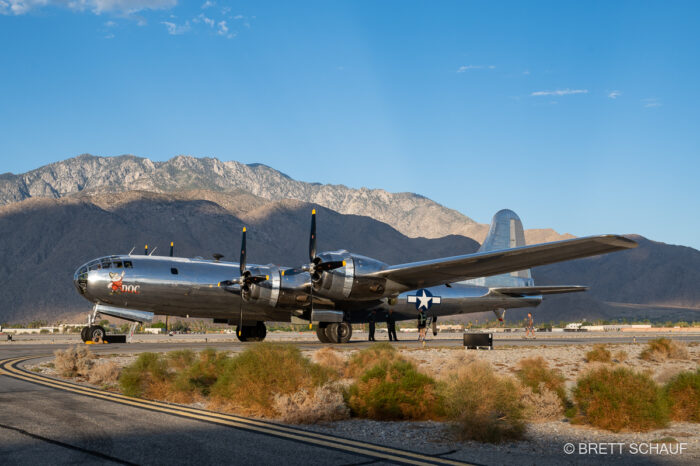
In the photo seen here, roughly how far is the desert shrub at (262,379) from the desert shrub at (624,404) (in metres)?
5.80

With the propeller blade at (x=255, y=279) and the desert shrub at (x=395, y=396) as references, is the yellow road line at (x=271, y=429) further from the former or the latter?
the propeller blade at (x=255, y=279)

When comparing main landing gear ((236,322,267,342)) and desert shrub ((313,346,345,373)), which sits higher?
main landing gear ((236,322,267,342))

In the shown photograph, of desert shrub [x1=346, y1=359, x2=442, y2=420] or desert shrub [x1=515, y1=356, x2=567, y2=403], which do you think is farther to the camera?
desert shrub [x1=515, y1=356, x2=567, y2=403]

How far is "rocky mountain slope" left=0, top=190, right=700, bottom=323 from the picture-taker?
118625 mm

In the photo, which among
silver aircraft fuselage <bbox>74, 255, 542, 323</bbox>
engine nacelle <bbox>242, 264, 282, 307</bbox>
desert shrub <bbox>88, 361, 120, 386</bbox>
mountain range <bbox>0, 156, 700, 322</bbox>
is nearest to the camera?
desert shrub <bbox>88, 361, 120, 386</bbox>

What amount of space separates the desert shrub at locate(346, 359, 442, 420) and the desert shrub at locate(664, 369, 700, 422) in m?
5.15

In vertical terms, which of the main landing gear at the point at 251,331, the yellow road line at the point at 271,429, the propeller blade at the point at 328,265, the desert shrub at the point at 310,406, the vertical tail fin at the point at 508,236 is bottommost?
the yellow road line at the point at 271,429

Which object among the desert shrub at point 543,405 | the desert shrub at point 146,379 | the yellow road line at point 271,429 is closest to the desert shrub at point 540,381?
the desert shrub at point 543,405

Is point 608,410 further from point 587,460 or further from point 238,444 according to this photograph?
point 238,444

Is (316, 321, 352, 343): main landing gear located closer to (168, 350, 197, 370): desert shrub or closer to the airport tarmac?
(168, 350, 197, 370): desert shrub

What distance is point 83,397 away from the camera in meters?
14.7

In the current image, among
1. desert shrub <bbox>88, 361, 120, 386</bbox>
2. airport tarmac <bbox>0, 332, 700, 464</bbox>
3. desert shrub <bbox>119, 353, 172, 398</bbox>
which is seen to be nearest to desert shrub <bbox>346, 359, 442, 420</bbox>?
airport tarmac <bbox>0, 332, 700, 464</bbox>

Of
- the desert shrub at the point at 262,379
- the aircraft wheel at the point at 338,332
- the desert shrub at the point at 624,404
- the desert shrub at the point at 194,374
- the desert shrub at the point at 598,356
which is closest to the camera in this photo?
the desert shrub at the point at 624,404

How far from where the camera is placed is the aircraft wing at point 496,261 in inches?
815
